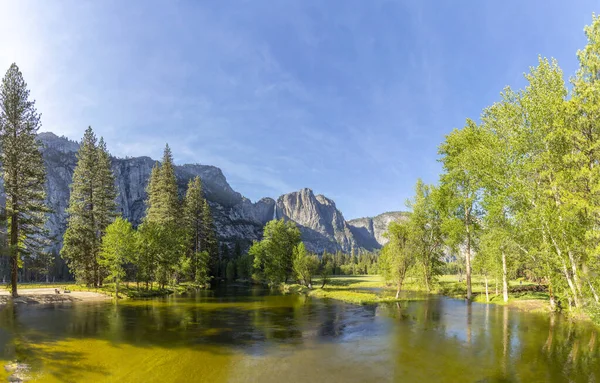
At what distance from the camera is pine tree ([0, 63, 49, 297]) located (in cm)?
3953

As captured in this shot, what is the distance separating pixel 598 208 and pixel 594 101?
5535 mm

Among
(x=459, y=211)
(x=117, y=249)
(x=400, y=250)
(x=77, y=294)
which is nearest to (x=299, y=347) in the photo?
(x=400, y=250)

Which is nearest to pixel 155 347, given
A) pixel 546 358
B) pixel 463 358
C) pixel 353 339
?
pixel 353 339

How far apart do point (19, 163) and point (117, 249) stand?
16.1 meters

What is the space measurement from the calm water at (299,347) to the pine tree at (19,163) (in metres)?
16.2

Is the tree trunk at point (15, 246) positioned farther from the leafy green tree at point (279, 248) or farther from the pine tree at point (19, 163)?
the leafy green tree at point (279, 248)

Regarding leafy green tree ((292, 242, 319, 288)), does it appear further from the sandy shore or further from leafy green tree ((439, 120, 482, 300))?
the sandy shore

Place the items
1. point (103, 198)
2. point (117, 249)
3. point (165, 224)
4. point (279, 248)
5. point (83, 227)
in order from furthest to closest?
point (279, 248), point (165, 224), point (103, 198), point (83, 227), point (117, 249)

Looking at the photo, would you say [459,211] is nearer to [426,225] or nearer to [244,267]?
[426,225]

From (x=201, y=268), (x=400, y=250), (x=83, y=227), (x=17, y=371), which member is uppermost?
(x=83, y=227)

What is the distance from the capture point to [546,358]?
15.9 metres

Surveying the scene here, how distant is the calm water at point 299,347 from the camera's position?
45.4ft

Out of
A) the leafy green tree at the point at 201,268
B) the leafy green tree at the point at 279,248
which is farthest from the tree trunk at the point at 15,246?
the leafy green tree at the point at 279,248

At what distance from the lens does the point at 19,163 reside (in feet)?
133
